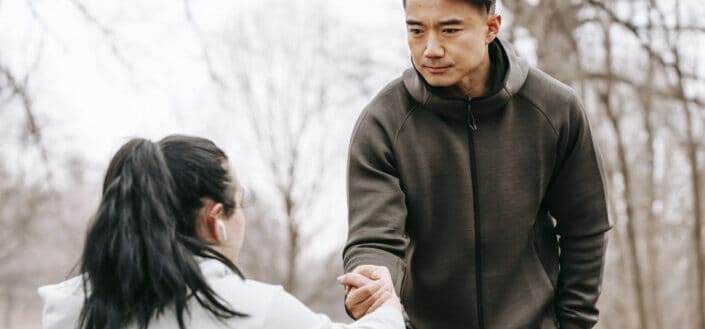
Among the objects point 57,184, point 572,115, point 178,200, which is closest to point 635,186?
point 57,184

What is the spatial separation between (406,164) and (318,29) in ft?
65.7

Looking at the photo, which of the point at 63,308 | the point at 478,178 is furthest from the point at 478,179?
the point at 63,308

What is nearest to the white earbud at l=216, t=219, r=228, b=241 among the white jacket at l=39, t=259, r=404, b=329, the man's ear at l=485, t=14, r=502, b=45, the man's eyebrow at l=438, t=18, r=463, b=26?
the white jacket at l=39, t=259, r=404, b=329

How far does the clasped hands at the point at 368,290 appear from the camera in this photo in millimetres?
2863

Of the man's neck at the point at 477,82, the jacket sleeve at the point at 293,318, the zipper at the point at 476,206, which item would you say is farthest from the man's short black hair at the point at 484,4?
the jacket sleeve at the point at 293,318

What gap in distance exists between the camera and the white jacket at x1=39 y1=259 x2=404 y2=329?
101 inches

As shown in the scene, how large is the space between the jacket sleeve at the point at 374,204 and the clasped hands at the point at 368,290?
0.07 m

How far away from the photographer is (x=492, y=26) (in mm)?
3195

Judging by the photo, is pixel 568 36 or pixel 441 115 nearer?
pixel 441 115

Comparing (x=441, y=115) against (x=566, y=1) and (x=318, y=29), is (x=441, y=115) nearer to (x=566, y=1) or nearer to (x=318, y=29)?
(x=566, y=1)

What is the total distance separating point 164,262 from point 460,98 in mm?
1204

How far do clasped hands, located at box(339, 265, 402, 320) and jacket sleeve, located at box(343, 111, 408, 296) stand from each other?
2.9 inches

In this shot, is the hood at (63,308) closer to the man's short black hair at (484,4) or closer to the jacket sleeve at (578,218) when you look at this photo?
the man's short black hair at (484,4)

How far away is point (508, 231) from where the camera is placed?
321cm
